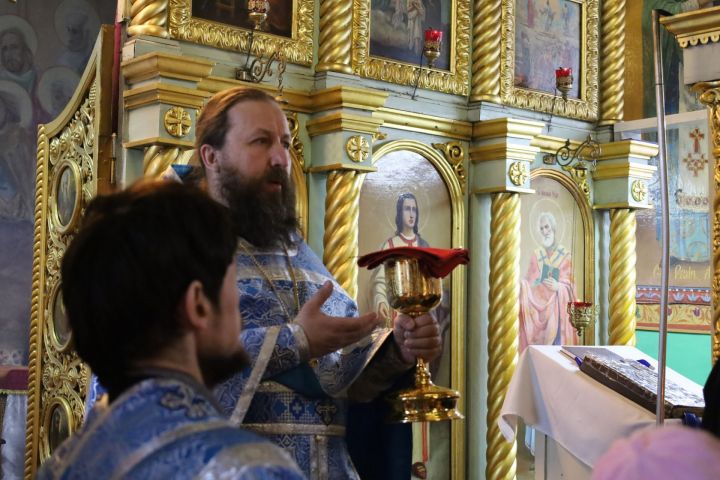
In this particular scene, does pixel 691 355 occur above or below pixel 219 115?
below

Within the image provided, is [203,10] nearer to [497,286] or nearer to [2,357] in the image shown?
[497,286]

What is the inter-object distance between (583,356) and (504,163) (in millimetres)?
2049

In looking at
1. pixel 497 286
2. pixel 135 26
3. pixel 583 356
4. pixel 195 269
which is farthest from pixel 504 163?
pixel 195 269

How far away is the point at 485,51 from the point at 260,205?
13.8 feet

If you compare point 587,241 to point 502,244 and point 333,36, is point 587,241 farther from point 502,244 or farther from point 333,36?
point 333,36

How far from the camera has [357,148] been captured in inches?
228

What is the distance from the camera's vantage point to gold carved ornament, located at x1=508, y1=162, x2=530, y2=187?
264 inches

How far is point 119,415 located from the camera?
136cm

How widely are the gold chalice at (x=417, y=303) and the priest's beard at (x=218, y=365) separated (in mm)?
1351

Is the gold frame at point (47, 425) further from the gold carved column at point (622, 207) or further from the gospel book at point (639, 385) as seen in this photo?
the gold carved column at point (622, 207)

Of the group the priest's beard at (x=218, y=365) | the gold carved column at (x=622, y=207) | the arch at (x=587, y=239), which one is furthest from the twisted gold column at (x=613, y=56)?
the priest's beard at (x=218, y=365)

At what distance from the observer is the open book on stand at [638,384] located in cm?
417

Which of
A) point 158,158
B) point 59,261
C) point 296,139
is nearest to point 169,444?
point 158,158

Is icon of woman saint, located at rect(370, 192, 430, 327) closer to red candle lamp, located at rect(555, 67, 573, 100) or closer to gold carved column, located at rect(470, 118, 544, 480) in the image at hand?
gold carved column, located at rect(470, 118, 544, 480)
